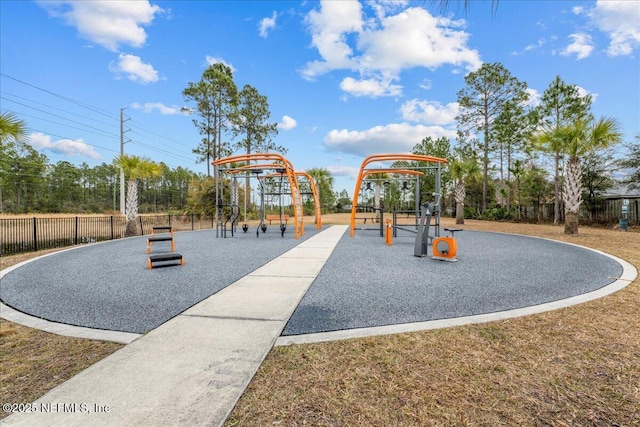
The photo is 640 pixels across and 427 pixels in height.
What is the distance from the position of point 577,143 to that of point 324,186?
23390 millimetres

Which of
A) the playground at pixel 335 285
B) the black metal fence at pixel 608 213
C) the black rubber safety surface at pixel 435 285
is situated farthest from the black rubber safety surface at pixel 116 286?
the black metal fence at pixel 608 213

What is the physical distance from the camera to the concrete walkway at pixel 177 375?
1641mm

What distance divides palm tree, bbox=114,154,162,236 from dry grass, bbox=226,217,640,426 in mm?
12984

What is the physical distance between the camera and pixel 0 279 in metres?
4.95

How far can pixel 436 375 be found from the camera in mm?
2049

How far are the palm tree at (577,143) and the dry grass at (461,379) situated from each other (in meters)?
10.2

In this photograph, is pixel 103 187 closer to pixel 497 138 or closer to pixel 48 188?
pixel 48 188

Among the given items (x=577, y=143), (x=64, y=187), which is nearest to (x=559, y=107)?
(x=577, y=143)

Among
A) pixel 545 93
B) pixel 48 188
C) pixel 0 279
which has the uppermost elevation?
pixel 545 93

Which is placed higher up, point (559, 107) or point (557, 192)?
point (559, 107)

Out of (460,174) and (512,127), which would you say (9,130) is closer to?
(460,174)

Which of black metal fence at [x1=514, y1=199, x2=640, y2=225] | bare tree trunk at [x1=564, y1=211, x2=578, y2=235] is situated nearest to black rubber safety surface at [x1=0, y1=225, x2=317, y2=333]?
bare tree trunk at [x1=564, y1=211, x2=578, y2=235]

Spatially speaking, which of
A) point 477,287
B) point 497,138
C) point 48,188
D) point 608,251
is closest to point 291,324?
point 477,287

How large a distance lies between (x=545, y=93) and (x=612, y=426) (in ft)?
75.2
